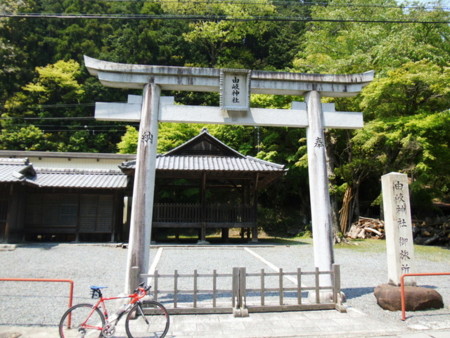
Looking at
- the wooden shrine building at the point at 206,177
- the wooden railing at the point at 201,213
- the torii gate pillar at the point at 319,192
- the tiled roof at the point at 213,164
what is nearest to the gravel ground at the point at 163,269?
the torii gate pillar at the point at 319,192

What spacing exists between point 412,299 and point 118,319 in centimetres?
519

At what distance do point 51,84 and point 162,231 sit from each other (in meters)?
18.2

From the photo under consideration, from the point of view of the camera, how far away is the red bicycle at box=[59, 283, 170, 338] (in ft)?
14.3

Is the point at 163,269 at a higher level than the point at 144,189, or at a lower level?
lower

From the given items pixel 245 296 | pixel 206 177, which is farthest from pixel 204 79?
pixel 206 177

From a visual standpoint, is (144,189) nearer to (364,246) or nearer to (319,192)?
(319,192)

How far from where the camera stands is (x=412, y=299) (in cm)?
587

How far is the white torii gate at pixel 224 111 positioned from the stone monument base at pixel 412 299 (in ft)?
3.54

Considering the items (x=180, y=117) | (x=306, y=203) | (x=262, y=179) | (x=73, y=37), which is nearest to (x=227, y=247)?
(x=262, y=179)

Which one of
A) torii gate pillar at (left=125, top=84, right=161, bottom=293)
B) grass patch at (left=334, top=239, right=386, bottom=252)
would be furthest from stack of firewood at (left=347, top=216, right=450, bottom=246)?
torii gate pillar at (left=125, top=84, right=161, bottom=293)

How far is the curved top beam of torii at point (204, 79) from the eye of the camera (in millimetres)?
6594

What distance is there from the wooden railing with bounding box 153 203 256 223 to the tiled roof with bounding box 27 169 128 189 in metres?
2.64

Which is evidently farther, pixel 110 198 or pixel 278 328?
pixel 110 198

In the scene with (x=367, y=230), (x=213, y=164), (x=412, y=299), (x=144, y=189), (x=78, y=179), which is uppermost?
(x=213, y=164)
